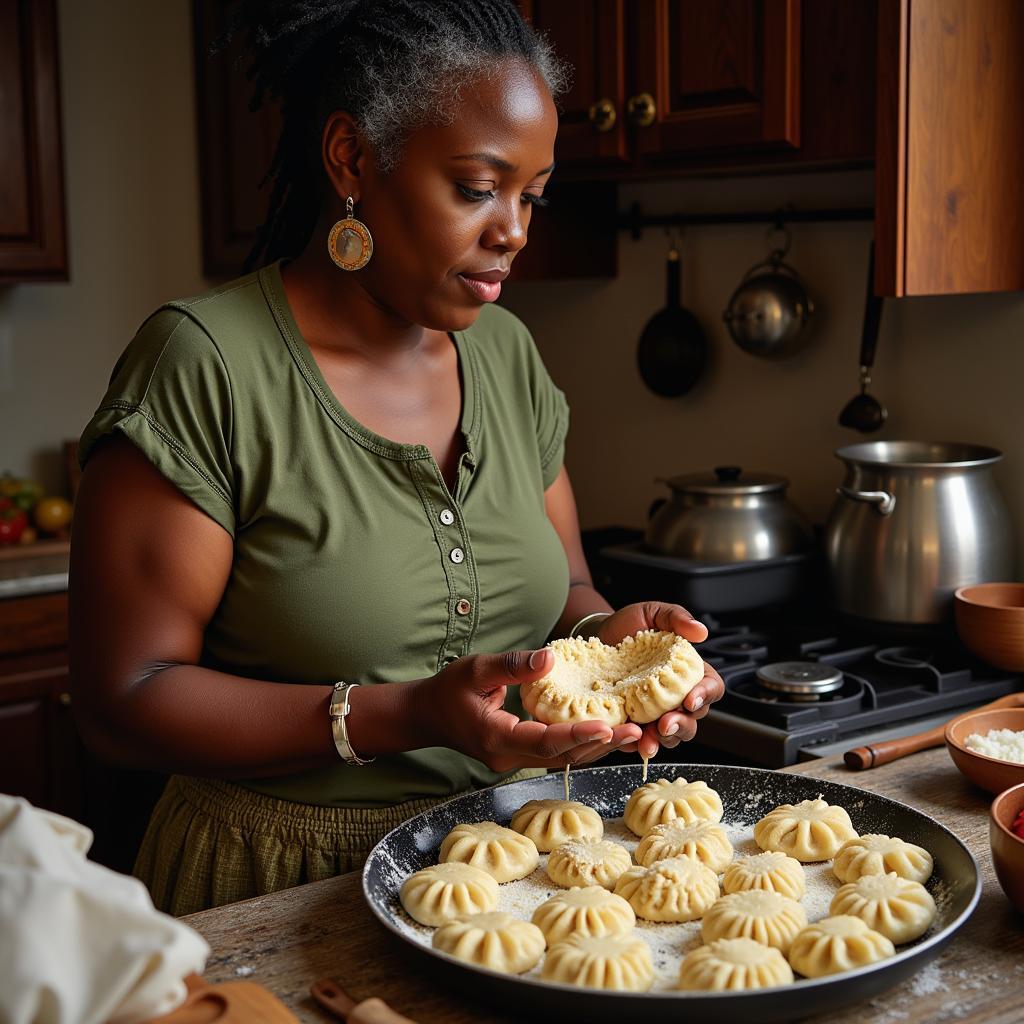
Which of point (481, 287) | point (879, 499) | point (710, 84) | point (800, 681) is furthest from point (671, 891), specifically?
point (710, 84)

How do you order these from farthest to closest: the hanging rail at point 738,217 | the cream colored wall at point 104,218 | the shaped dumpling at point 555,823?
the cream colored wall at point 104,218 < the hanging rail at point 738,217 < the shaped dumpling at point 555,823

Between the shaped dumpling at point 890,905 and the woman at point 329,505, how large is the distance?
0.25 meters

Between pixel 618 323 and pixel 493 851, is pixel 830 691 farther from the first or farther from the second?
pixel 618 323

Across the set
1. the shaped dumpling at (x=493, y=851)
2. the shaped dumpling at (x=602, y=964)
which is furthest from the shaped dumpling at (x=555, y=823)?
the shaped dumpling at (x=602, y=964)

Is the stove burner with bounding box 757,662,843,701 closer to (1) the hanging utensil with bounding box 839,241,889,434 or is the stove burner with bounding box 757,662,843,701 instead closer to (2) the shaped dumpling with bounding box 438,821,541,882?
(1) the hanging utensil with bounding box 839,241,889,434

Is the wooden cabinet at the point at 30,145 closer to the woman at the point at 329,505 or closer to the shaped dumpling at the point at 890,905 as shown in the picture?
the woman at the point at 329,505

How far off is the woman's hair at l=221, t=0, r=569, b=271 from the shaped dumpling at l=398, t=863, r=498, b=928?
72 cm

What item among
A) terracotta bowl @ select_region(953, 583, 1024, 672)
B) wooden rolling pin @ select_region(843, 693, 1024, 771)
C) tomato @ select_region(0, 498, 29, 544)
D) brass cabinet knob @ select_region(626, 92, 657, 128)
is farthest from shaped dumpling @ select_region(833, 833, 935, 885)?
tomato @ select_region(0, 498, 29, 544)

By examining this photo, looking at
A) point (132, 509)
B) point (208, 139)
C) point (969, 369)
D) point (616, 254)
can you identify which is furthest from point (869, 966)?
point (208, 139)

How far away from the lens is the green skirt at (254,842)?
1.41 m

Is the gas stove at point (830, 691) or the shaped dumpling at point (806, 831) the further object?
the gas stove at point (830, 691)

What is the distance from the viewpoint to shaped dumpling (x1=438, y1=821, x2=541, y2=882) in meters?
1.18

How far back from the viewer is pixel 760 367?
2520 millimetres

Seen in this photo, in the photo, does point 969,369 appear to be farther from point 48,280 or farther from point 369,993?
point 48,280
